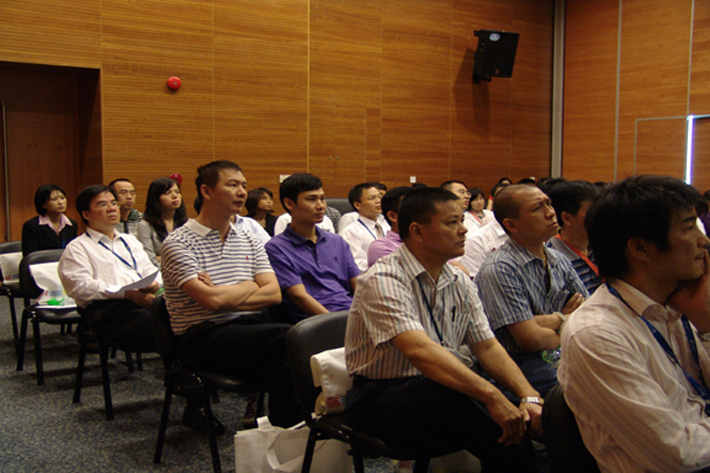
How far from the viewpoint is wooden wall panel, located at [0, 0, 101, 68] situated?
653cm

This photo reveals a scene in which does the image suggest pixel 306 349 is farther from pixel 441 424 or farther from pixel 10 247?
pixel 10 247

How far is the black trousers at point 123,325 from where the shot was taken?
10.6 ft

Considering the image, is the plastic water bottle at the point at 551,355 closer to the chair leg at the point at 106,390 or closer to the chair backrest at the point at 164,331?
the chair backrest at the point at 164,331

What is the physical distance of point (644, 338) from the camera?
1.35 metres

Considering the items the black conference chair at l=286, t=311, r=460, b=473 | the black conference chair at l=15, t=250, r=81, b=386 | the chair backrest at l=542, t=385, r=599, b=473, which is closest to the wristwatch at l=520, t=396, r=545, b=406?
the black conference chair at l=286, t=311, r=460, b=473

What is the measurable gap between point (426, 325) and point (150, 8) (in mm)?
6700

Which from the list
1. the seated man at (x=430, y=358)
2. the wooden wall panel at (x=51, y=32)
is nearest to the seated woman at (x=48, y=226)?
the wooden wall panel at (x=51, y=32)

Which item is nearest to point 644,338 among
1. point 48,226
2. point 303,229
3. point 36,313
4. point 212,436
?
point 212,436

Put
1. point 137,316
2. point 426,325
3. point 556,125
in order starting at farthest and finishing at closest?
point 556,125 → point 137,316 → point 426,325

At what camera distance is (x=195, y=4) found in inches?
301

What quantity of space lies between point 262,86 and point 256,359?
20.3 ft

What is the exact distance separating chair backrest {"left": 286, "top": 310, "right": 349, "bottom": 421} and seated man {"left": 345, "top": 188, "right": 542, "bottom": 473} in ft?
0.65

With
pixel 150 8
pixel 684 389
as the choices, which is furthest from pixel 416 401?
pixel 150 8

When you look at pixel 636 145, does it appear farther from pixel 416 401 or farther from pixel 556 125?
pixel 416 401
